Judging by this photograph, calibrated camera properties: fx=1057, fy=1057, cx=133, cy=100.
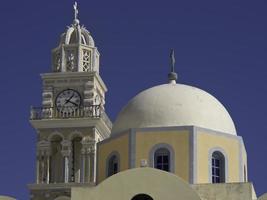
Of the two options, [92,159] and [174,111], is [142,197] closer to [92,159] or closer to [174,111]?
[174,111]

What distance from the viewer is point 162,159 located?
37375mm

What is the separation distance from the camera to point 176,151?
37250mm

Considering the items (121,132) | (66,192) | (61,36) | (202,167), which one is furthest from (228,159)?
(61,36)

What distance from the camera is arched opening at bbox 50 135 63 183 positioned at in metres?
63.3

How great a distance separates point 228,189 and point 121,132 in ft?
16.5

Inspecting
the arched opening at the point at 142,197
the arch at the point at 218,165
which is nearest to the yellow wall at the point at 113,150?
the arch at the point at 218,165

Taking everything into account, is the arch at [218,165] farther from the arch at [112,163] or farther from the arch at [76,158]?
the arch at [76,158]

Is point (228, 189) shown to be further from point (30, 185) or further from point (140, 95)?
point (30, 185)

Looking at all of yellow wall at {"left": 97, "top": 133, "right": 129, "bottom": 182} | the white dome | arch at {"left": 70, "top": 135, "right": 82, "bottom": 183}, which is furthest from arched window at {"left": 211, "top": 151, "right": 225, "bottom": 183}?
arch at {"left": 70, "top": 135, "right": 82, "bottom": 183}

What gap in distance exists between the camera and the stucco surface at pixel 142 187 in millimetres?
33469

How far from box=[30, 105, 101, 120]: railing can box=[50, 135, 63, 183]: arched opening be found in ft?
4.41

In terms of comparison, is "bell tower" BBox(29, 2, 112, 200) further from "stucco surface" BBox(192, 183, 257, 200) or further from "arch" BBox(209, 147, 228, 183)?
"stucco surface" BBox(192, 183, 257, 200)

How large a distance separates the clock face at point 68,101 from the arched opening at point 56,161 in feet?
5.75

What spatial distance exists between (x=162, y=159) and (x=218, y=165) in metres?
2.07
